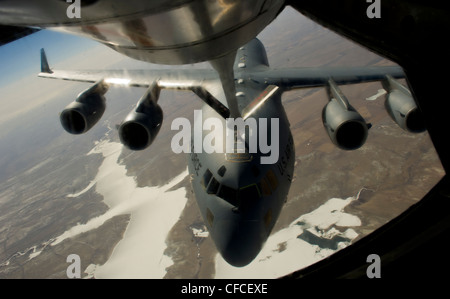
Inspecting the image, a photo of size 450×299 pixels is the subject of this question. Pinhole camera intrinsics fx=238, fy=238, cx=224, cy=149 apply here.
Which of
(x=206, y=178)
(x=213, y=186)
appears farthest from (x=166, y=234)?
(x=213, y=186)

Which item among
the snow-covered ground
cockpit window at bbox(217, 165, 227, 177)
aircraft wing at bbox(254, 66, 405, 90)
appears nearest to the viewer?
cockpit window at bbox(217, 165, 227, 177)

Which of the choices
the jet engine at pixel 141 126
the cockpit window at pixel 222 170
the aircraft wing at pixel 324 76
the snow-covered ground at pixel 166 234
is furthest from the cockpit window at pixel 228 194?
the snow-covered ground at pixel 166 234

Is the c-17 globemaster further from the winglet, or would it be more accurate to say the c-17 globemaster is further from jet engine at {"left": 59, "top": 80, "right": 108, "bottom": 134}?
the winglet

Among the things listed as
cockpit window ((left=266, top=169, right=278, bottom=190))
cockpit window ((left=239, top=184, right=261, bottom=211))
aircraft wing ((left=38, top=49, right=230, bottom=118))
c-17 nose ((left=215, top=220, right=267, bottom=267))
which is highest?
aircraft wing ((left=38, top=49, right=230, bottom=118))

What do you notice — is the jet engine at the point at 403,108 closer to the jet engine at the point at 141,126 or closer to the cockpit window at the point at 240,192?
the cockpit window at the point at 240,192

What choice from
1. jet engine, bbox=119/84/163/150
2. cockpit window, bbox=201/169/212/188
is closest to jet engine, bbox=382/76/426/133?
cockpit window, bbox=201/169/212/188
